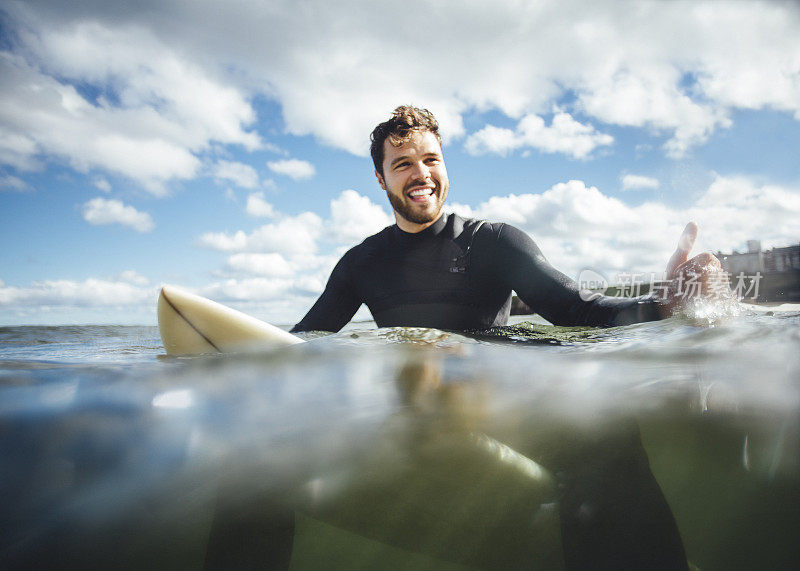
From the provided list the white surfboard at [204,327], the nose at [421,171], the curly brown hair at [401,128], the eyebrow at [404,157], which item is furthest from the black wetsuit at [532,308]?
the white surfboard at [204,327]

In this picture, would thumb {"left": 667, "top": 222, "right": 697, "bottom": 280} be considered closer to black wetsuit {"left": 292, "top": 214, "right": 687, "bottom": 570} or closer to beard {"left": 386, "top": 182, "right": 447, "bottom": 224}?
black wetsuit {"left": 292, "top": 214, "right": 687, "bottom": 570}

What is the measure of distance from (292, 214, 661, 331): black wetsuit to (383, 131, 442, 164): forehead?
0.62m

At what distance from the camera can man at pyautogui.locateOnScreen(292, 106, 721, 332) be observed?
3471 millimetres

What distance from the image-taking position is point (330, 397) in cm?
135

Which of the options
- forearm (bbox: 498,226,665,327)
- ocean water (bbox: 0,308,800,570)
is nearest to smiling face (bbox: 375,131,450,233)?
forearm (bbox: 498,226,665,327)

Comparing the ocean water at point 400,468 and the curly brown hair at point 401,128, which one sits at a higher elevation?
the curly brown hair at point 401,128

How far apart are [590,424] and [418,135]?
3174 millimetres

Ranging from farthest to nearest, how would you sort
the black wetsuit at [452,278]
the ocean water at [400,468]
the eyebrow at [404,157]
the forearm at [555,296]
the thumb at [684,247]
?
the eyebrow at [404,157], the black wetsuit at [452,278], the forearm at [555,296], the thumb at [684,247], the ocean water at [400,468]

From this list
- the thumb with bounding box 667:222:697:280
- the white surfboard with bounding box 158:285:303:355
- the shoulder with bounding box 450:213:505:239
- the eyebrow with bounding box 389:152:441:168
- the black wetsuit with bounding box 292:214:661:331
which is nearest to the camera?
the thumb with bounding box 667:222:697:280

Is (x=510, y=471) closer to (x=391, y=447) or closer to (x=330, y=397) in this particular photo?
(x=391, y=447)

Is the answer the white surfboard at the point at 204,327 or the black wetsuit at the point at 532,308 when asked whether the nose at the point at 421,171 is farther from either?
the white surfboard at the point at 204,327

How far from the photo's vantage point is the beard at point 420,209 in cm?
370

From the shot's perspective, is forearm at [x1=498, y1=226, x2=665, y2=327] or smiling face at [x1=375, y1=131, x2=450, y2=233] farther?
smiling face at [x1=375, y1=131, x2=450, y2=233]

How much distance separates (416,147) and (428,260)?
101 centimetres
